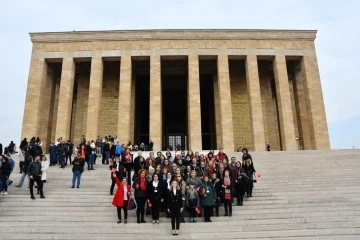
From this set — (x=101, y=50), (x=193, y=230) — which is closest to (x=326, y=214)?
(x=193, y=230)

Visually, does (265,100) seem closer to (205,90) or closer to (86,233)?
(205,90)

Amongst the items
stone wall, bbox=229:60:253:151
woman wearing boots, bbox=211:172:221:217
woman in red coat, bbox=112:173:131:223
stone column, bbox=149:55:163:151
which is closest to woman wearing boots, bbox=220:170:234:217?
woman wearing boots, bbox=211:172:221:217

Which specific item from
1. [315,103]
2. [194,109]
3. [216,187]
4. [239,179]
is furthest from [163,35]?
[216,187]

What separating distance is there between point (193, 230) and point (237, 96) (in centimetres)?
2073

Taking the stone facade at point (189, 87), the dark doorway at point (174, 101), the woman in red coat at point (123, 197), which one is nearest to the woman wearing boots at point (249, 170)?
the woman in red coat at point (123, 197)

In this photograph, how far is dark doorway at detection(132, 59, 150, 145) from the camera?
27312 mm

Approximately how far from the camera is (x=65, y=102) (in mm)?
23672

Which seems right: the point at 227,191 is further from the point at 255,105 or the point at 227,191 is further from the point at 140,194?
the point at 255,105

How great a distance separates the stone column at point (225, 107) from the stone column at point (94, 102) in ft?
31.9

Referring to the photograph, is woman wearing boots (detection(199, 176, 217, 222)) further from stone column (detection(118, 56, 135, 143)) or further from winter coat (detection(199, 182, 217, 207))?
stone column (detection(118, 56, 135, 143))

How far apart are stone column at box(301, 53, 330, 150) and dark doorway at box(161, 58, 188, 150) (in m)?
10.4

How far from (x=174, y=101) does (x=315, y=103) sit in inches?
571

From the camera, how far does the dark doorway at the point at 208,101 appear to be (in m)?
27.5

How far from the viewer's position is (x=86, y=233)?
284 inches
